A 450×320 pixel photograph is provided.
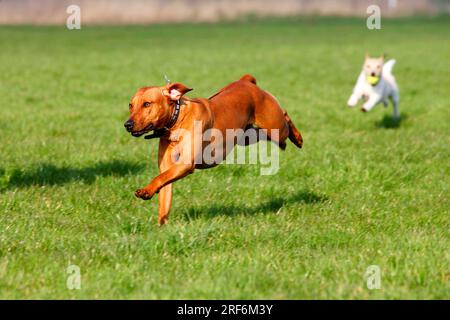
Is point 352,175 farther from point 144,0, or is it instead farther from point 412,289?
point 144,0

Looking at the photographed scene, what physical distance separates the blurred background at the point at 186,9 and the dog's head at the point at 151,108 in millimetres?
49598

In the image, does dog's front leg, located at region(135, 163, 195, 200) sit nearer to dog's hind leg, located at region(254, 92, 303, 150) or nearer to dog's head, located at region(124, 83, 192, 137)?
dog's head, located at region(124, 83, 192, 137)

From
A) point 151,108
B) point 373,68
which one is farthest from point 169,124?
point 373,68

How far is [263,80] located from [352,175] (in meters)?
11.8

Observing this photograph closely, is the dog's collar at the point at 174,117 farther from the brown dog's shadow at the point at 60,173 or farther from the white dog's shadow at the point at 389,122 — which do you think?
the white dog's shadow at the point at 389,122

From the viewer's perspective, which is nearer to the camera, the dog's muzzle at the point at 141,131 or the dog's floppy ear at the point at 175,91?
the dog's muzzle at the point at 141,131

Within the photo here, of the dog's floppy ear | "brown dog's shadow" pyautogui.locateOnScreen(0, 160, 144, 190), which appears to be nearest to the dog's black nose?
the dog's floppy ear

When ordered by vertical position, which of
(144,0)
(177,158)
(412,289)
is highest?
(144,0)

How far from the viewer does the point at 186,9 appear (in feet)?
200

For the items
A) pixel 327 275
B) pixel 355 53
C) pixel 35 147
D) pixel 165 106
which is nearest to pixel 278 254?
pixel 327 275

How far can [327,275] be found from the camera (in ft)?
15.9

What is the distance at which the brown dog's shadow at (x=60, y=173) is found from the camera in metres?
7.47

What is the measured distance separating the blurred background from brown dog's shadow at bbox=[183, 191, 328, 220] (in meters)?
48.8

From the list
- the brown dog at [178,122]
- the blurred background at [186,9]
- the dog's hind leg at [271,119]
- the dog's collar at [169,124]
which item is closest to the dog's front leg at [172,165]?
the brown dog at [178,122]
